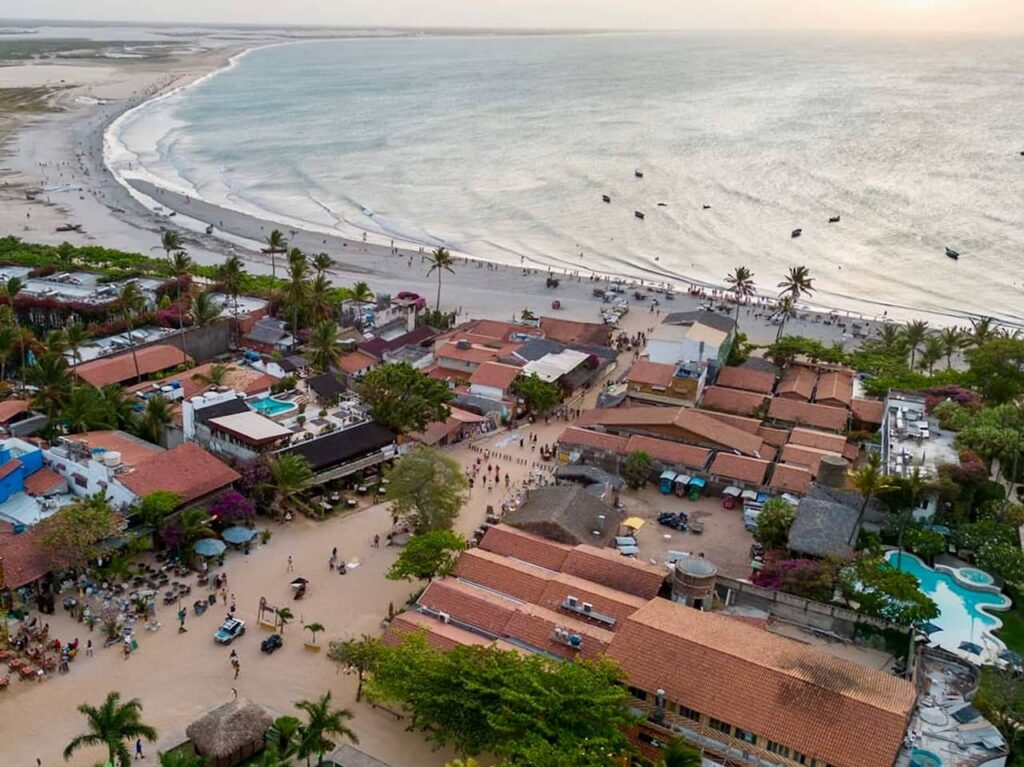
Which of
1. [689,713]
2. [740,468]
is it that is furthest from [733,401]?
[689,713]

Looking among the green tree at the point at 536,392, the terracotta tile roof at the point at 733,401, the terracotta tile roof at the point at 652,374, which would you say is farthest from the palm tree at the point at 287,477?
the terracotta tile roof at the point at 733,401

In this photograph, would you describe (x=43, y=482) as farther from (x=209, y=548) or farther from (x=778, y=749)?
(x=778, y=749)

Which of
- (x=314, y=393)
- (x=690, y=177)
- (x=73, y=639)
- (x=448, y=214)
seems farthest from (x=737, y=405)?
(x=690, y=177)

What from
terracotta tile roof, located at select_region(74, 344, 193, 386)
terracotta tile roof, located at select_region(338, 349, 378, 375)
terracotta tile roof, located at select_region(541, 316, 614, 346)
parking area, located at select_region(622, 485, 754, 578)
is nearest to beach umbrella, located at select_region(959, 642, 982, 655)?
parking area, located at select_region(622, 485, 754, 578)

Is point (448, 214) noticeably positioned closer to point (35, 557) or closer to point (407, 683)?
point (35, 557)

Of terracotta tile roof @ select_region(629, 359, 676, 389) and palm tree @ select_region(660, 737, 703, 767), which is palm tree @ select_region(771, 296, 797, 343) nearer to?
terracotta tile roof @ select_region(629, 359, 676, 389)

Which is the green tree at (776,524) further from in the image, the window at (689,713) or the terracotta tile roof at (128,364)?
the terracotta tile roof at (128,364)
